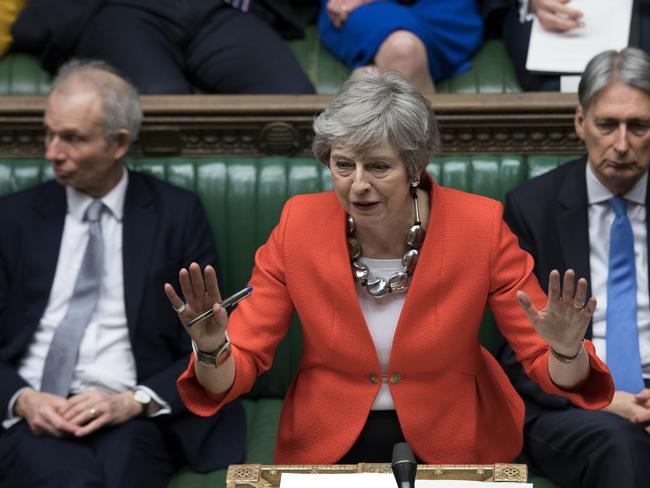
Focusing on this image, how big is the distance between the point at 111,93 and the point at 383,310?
102 cm

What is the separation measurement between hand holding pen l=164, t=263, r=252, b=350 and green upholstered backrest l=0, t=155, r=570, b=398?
106 cm

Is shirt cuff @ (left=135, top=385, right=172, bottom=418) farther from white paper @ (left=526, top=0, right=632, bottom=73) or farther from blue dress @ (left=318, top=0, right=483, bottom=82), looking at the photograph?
white paper @ (left=526, top=0, right=632, bottom=73)

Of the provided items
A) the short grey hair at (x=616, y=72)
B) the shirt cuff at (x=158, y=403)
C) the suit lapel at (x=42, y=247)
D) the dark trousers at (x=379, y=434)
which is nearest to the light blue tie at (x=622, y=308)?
the short grey hair at (x=616, y=72)

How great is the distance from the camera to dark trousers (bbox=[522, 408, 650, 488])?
7.97 ft

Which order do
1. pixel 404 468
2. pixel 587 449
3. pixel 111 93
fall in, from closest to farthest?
pixel 404 468 < pixel 587 449 < pixel 111 93

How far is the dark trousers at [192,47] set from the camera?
3426 mm

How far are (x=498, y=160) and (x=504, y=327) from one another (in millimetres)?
914

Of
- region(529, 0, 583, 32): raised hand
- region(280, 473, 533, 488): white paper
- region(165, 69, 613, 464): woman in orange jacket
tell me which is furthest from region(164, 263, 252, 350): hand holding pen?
region(529, 0, 583, 32): raised hand

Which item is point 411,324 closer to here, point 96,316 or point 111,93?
point 96,316

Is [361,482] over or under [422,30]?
under

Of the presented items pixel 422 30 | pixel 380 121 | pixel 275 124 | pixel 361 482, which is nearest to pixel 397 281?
pixel 380 121

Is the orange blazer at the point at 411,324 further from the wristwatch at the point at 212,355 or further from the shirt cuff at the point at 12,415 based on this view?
the shirt cuff at the point at 12,415

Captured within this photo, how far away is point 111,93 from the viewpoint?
2908mm

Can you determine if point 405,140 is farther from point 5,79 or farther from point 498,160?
point 5,79
